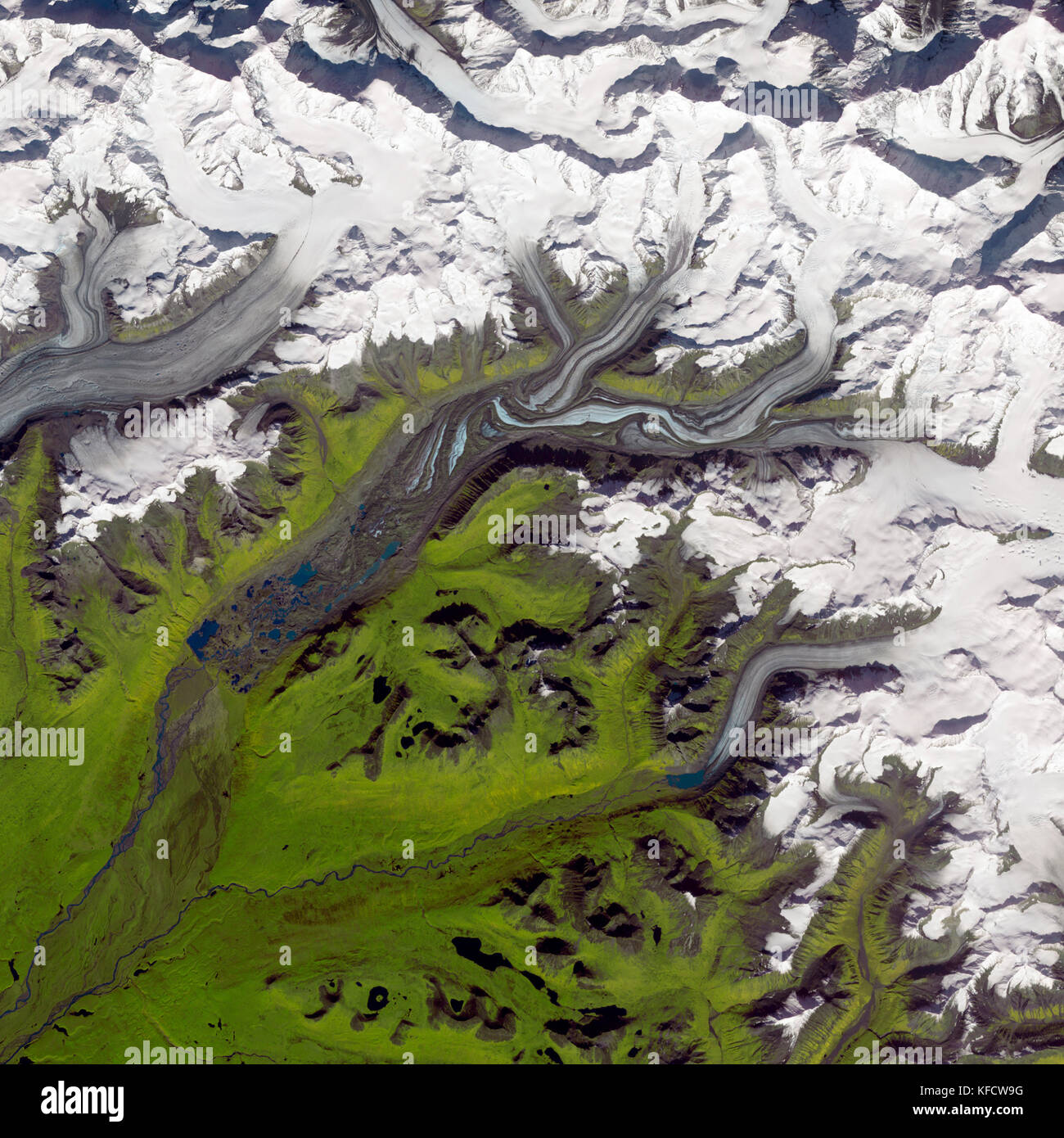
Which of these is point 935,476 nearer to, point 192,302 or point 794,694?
point 794,694

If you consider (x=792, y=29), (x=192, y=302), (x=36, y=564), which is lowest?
(x=36, y=564)

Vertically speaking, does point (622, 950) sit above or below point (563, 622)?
below

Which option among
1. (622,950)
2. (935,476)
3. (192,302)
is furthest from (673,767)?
(192,302)

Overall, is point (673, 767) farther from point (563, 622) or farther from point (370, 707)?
point (370, 707)

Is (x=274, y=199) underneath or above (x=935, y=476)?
above

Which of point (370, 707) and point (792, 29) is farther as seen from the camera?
point (370, 707)
